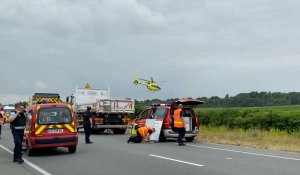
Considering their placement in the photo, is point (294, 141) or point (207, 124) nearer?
point (294, 141)

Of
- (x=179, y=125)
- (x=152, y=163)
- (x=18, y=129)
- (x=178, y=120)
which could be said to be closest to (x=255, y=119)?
(x=178, y=120)

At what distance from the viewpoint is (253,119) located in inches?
1064

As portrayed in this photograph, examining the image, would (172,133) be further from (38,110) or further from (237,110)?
(237,110)

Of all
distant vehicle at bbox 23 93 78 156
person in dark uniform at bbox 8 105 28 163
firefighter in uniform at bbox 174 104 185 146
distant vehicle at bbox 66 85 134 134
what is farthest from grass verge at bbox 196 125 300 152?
person in dark uniform at bbox 8 105 28 163

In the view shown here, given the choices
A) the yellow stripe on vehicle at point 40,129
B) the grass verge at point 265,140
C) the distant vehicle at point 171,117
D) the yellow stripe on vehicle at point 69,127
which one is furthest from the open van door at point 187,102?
the yellow stripe on vehicle at point 40,129

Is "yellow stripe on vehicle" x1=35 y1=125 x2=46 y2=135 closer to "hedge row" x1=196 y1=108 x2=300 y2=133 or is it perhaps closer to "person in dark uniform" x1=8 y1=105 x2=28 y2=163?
"person in dark uniform" x1=8 y1=105 x2=28 y2=163

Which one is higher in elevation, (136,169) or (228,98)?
(228,98)

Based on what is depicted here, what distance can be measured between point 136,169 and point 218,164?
2240 millimetres

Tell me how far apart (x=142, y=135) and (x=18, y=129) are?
7.56 m

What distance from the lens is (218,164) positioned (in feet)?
39.0

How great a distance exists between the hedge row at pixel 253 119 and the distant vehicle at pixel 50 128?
44.8ft

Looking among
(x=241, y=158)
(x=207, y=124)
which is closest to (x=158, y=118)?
(x=241, y=158)

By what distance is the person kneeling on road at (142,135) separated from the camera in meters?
20.0

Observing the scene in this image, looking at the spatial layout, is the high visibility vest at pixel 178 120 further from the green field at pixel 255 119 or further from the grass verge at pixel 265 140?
the green field at pixel 255 119
